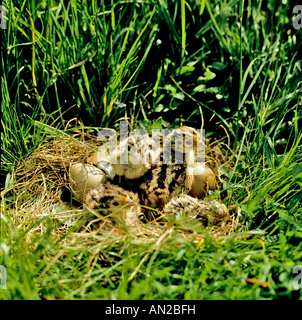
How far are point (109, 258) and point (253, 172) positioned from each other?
1.28m

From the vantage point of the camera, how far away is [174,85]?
3.21 meters

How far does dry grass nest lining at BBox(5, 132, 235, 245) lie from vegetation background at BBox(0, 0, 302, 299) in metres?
0.07

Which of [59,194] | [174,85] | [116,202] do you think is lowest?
[59,194]

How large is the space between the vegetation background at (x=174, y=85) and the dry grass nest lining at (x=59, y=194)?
7cm

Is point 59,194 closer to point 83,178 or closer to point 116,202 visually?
point 83,178

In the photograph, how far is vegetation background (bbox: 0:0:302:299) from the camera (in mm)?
2514

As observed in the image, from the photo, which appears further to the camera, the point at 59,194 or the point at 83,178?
the point at 59,194

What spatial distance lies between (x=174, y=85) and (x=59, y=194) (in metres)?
1.38

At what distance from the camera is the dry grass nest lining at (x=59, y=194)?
2328mm

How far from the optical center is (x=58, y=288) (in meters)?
1.94

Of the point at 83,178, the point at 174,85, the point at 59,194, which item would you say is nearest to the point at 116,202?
the point at 83,178
